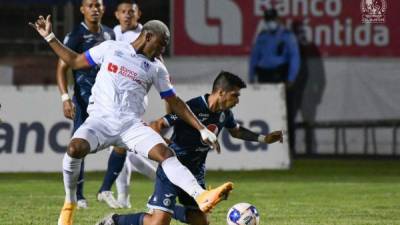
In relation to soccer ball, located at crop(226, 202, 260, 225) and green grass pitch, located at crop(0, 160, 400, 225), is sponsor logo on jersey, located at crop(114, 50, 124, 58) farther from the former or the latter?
green grass pitch, located at crop(0, 160, 400, 225)

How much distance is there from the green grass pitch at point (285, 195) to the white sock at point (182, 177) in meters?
1.80

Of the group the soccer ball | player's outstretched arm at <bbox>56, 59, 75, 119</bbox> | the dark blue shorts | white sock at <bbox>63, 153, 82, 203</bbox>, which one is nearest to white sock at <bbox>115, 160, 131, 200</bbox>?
player's outstretched arm at <bbox>56, 59, 75, 119</bbox>

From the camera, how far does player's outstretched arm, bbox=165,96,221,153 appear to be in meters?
8.48

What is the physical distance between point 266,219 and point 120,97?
6.89 feet

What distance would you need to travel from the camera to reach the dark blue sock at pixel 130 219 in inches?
337

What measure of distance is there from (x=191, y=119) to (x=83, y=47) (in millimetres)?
3211

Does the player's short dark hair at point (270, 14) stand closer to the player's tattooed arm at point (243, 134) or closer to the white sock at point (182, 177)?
the player's tattooed arm at point (243, 134)

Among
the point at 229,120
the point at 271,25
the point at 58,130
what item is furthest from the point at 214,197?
the point at 271,25

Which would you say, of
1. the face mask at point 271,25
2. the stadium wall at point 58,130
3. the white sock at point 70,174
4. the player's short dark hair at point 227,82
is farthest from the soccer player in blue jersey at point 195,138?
the face mask at point 271,25

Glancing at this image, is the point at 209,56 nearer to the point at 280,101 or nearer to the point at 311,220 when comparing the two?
the point at 280,101

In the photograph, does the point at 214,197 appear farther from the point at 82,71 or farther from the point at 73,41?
the point at 73,41

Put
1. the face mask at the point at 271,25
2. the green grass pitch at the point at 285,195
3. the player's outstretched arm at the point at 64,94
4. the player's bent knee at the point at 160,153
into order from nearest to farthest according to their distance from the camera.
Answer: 1. the player's bent knee at the point at 160,153
2. the green grass pitch at the point at 285,195
3. the player's outstretched arm at the point at 64,94
4. the face mask at the point at 271,25

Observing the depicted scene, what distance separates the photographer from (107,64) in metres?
9.14

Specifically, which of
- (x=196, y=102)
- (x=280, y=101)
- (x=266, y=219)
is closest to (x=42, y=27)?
(x=196, y=102)
